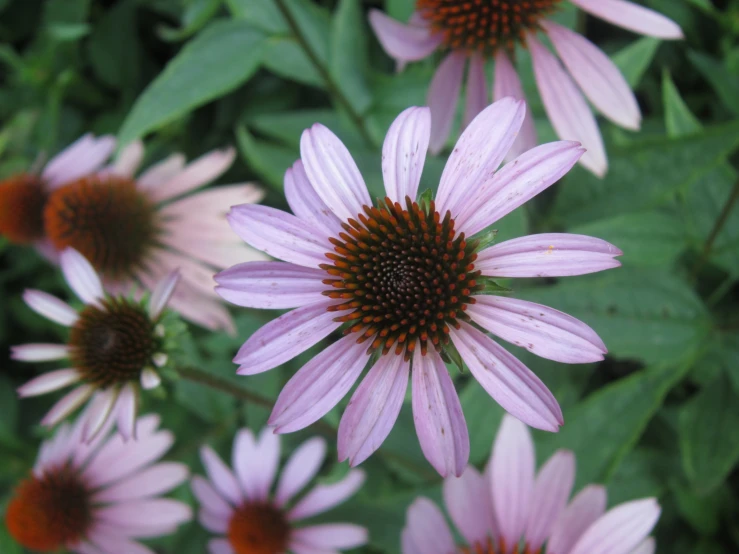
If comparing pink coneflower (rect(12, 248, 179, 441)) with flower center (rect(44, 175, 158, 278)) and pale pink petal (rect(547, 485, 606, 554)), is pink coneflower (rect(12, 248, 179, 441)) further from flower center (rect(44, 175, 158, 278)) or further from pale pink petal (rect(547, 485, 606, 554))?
pale pink petal (rect(547, 485, 606, 554))

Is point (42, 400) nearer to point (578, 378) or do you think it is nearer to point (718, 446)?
point (578, 378)

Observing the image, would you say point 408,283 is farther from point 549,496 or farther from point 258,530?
point 258,530

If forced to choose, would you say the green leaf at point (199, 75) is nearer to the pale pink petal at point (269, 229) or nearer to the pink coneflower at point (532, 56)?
the pink coneflower at point (532, 56)

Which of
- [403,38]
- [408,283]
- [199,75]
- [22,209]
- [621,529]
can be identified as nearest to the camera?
[408,283]

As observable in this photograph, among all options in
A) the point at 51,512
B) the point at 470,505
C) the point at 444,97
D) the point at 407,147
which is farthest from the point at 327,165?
the point at 51,512

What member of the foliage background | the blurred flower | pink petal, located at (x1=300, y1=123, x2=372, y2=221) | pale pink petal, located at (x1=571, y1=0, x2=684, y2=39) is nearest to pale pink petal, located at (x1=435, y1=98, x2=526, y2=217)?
pink petal, located at (x1=300, y1=123, x2=372, y2=221)

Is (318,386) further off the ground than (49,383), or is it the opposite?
(318,386)

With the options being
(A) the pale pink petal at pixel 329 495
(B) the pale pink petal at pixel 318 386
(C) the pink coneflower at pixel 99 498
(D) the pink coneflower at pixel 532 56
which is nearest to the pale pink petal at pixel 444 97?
(D) the pink coneflower at pixel 532 56
